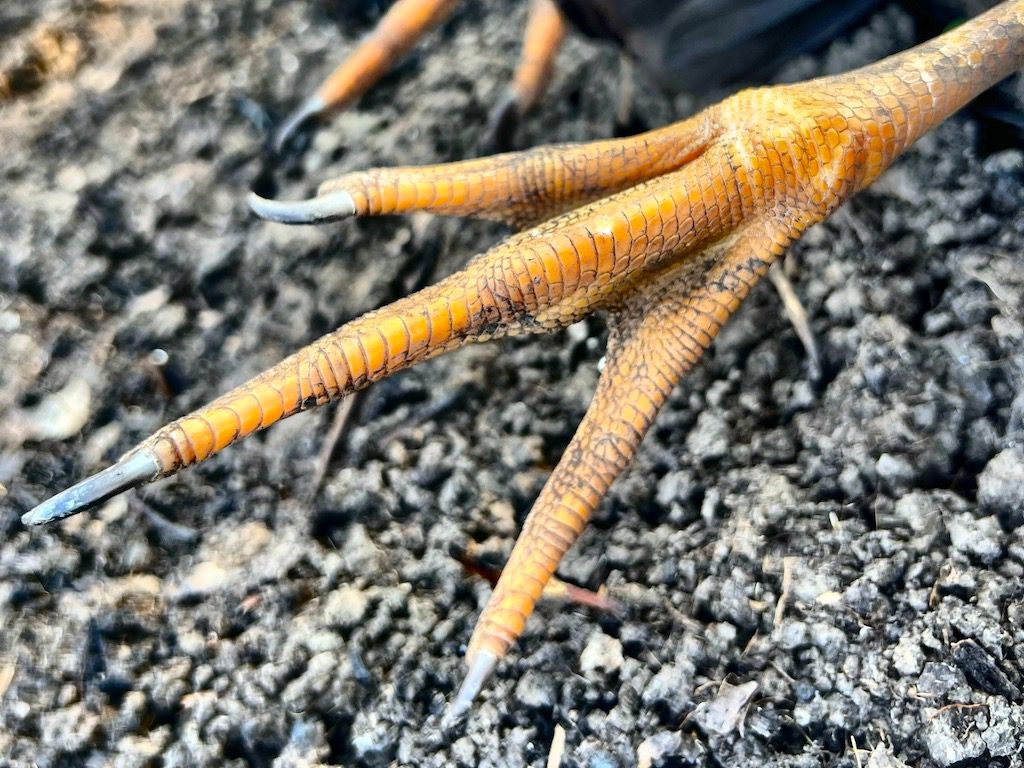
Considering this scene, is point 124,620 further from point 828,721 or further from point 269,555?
point 828,721

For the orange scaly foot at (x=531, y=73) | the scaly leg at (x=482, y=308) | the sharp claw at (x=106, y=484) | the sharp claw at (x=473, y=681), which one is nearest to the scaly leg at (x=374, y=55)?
the orange scaly foot at (x=531, y=73)

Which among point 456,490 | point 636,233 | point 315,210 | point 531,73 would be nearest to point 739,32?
point 531,73

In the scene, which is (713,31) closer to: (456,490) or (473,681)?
(456,490)

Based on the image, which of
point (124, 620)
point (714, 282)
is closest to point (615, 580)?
point (714, 282)

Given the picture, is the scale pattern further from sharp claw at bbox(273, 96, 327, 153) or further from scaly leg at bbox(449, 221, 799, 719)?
sharp claw at bbox(273, 96, 327, 153)

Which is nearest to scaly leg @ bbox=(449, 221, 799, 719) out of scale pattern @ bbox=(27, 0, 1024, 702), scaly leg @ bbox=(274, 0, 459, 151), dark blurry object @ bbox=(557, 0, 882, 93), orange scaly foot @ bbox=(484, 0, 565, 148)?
scale pattern @ bbox=(27, 0, 1024, 702)

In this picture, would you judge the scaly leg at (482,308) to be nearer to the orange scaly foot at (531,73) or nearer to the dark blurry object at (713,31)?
the dark blurry object at (713,31)
